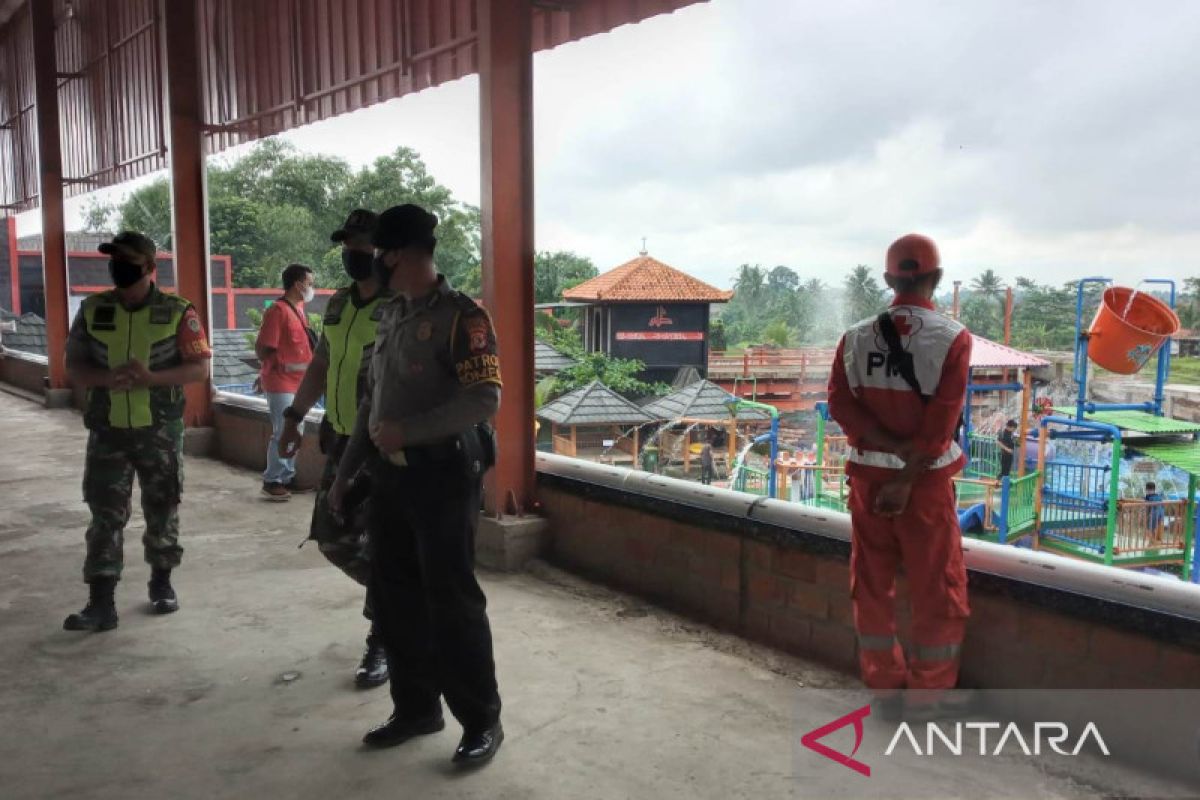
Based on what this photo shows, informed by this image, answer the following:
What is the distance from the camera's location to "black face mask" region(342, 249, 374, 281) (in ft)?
9.76

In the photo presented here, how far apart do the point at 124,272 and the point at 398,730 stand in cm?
213

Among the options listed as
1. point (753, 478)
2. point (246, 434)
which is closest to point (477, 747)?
point (753, 478)

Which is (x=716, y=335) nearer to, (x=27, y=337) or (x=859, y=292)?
(x=859, y=292)

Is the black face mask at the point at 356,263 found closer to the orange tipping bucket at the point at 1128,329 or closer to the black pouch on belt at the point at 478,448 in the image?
the black pouch on belt at the point at 478,448

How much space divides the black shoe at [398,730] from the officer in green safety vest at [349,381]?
35 centimetres

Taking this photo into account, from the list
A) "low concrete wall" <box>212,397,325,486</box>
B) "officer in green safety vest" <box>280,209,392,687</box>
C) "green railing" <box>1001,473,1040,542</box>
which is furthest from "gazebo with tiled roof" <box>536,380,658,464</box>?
"green railing" <box>1001,473,1040,542</box>

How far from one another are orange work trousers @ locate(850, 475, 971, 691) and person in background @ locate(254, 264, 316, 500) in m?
4.29

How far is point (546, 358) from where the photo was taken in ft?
15.7

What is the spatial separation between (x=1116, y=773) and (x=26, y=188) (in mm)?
16323

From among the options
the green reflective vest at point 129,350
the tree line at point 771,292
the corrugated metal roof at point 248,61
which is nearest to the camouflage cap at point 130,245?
the green reflective vest at point 129,350

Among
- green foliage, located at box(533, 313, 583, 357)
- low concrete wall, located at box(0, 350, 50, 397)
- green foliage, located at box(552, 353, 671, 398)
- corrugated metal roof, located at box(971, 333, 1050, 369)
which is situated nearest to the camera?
corrugated metal roof, located at box(971, 333, 1050, 369)

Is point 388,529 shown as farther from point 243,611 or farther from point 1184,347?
point 1184,347

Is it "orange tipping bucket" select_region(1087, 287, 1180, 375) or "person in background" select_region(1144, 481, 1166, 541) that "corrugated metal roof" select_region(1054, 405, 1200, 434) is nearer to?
"person in background" select_region(1144, 481, 1166, 541)

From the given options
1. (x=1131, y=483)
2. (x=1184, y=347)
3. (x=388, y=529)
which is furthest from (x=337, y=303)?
(x=1131, y=483)
